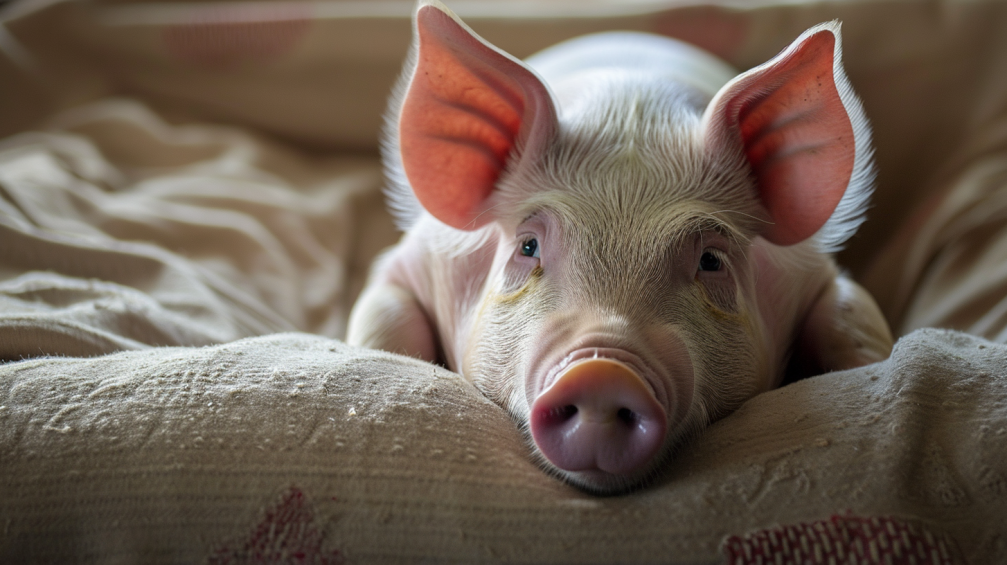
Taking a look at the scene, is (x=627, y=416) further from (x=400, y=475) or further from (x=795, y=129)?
(x=795, y=129)

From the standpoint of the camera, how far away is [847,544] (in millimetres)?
844

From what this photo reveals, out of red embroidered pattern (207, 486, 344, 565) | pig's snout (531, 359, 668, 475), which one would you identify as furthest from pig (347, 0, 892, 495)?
red embroidered pattern (207, 486, 344, 565)

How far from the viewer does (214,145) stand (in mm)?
2650

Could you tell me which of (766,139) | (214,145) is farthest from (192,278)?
(766,139)

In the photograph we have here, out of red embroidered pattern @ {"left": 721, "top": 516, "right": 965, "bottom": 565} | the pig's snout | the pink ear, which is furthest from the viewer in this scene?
the pink ear

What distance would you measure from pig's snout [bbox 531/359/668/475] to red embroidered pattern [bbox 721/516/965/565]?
0.17 metres

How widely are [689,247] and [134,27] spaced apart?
2403 millimetres

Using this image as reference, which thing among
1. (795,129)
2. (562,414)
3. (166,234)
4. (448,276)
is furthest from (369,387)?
(166,234)

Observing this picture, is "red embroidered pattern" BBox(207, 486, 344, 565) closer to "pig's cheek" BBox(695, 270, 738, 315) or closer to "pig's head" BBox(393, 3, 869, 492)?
"pig's head" BBox(393, 3, 869, 492)

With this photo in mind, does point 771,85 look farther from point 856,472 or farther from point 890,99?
point 890,99

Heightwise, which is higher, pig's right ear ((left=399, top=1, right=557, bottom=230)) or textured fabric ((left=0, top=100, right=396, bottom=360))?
pig's right ear ((left=399, top=1, right=557, bottom=230))

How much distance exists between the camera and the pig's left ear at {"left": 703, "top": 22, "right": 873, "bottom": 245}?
1190mm

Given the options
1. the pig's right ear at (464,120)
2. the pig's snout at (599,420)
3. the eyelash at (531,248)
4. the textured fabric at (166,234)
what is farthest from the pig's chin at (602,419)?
the textured fabric at (166,234)

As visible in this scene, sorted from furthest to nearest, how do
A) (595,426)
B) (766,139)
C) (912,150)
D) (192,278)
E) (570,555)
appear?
(912,150), (192,278), (766,139), (595,426), (570,555)
